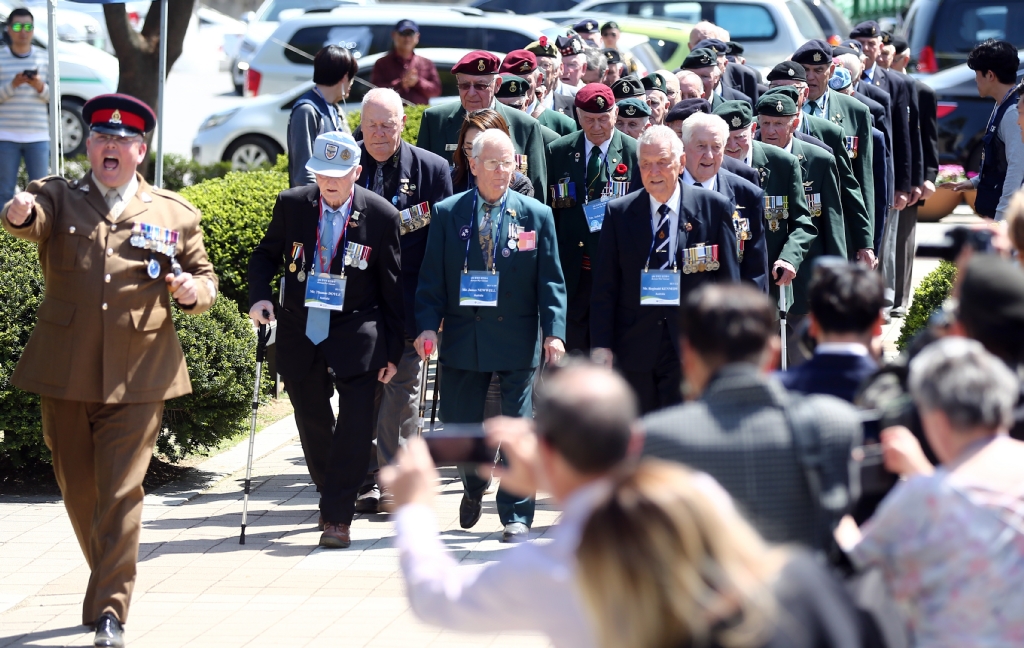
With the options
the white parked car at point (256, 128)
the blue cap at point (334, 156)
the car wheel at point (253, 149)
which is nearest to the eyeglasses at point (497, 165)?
the blue cap at point (334, 156)

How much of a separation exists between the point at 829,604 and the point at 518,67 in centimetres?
788

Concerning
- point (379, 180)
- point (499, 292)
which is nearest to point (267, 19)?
point (379, 180)

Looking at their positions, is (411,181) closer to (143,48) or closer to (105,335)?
(105,335)

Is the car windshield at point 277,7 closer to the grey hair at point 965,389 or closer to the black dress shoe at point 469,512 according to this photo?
the black dress shoe at point 469,512

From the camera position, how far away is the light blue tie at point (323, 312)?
23.2 feet

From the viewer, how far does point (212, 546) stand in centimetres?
719

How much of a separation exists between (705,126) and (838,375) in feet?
12.5

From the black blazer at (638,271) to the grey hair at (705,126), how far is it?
630 mm

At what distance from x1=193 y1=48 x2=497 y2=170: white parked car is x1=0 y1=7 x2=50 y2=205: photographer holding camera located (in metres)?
4.90

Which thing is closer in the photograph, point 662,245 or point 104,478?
point 104,478

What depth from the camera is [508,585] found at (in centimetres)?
297

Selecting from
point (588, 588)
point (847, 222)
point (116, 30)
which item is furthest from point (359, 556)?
point (116, 30)

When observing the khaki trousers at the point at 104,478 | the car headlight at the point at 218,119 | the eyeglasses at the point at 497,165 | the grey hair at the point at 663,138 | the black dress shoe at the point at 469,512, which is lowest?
the black dress shoe at the point at 469,512

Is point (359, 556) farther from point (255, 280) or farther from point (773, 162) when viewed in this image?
point (773, 162)
